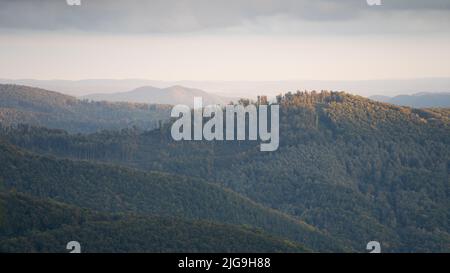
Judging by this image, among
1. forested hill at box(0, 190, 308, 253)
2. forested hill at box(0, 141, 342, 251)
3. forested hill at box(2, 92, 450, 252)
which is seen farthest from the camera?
forested hill at box(2, 92, 450, 252)

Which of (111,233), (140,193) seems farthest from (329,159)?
(111,233)

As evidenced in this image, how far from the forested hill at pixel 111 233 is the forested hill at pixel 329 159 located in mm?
35102

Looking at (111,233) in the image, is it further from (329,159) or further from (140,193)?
(329,159)

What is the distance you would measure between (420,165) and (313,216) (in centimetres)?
2354

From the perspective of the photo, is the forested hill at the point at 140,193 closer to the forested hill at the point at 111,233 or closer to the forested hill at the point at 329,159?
the forested hill at the point at 329,159

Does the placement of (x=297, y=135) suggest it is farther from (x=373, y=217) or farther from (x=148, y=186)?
(x=148, y=186)

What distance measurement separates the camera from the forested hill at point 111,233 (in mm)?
64750

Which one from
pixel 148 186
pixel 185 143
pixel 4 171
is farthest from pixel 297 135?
pixel 4 171

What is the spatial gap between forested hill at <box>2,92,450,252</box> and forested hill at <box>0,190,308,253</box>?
115 ft

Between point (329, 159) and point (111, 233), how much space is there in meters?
64.2

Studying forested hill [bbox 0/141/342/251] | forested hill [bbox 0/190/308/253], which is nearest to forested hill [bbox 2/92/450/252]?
forested hill [bbox 0/141/342/251]

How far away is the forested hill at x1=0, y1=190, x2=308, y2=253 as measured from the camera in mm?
64750

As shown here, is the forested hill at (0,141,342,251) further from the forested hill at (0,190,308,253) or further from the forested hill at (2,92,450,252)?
the forested hill at (0,190,308,253)

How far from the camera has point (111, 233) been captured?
220 feet
